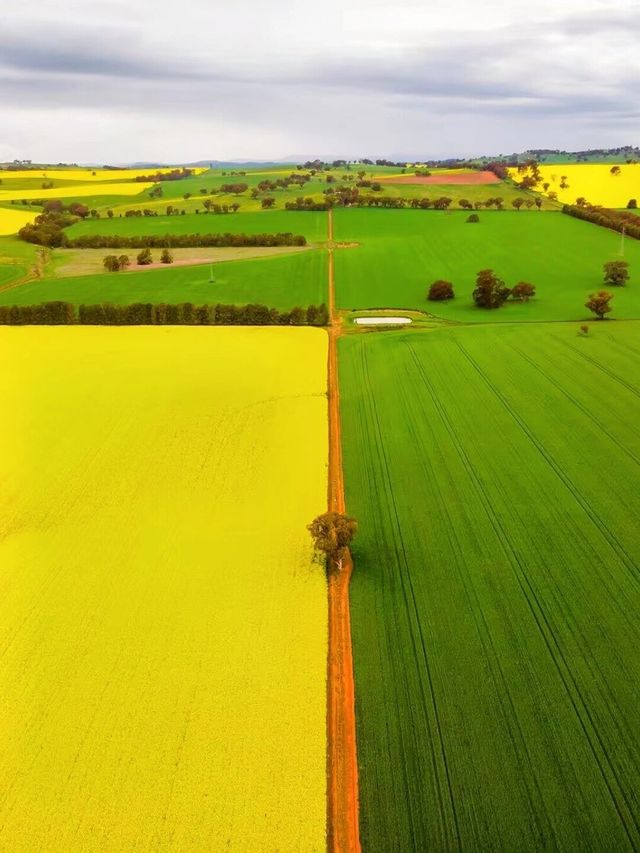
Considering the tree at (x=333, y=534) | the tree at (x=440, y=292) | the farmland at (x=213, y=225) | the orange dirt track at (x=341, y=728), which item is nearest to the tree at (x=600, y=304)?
the tree at (x=440, y=292)

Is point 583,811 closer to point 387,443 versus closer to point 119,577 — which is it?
point 119,577

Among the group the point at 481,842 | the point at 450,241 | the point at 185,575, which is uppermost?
the point at 450,241

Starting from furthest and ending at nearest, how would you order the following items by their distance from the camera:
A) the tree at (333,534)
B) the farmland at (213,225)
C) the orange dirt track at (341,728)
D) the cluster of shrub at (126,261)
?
the farmland at (213,225) → the cluster of shrub at (126,261) → the tree at (333,534) → the orange dirt track at (341,728)

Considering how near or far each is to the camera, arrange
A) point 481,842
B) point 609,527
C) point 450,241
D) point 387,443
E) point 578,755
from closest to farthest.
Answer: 1. point 481,842
2. point 578,755
3. point 609,527
4. point 387,443
5. point 450,241

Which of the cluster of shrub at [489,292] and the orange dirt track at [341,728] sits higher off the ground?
the cluster of shrub at [489,292]

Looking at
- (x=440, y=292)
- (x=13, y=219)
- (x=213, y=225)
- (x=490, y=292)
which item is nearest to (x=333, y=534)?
(x=490, y=292)

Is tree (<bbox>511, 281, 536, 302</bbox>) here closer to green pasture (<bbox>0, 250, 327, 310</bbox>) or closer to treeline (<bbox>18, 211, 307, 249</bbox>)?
green pasture (<bbox>0, 250, 327, 310</bbox>)

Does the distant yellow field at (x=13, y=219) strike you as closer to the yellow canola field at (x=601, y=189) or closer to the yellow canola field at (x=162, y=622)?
the yellow canola field at (x=162, y=622)

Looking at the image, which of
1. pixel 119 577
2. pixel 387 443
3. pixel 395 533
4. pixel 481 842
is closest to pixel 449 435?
pixel 387 443
